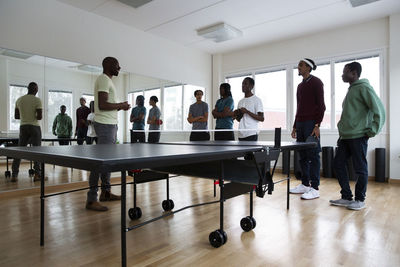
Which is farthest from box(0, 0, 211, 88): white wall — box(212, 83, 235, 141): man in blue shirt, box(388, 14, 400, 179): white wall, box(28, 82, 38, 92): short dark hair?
box(388, 14, 400, 179): white wall

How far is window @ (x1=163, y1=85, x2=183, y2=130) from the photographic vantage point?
5.58m

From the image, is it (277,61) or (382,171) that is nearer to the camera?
(382,171)

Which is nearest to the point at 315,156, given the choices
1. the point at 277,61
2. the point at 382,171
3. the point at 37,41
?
the point at 382,171

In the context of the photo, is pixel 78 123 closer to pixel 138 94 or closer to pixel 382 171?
pixel 138 94

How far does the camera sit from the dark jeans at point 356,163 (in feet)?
8.67

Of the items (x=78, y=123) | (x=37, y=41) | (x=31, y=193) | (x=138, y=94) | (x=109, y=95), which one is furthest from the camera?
(x=138, y=94)

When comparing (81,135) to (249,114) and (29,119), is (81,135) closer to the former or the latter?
(29,119)

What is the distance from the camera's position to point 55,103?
397cm

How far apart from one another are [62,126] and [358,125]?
3.83 m

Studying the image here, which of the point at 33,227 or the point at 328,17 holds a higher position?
the point at 328,17

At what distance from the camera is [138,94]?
16.3ft

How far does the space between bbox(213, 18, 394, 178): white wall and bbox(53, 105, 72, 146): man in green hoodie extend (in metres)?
3.45

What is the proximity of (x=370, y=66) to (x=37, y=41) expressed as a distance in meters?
5.21

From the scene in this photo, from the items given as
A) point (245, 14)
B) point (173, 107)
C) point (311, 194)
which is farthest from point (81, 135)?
point (311, 194)
